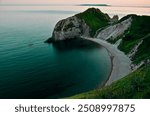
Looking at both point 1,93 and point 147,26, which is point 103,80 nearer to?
point 1,93

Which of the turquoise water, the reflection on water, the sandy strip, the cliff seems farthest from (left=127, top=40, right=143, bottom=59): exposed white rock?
the reflection on water

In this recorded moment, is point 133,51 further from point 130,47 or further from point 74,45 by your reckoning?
point 74,45

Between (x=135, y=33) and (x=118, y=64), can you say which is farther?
(x=135, y=33)

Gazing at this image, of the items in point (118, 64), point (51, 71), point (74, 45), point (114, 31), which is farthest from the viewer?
point (114, 31)

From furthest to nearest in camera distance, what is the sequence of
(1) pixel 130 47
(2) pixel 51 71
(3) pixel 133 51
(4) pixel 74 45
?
(4) pixel 74 45, (1) pixel 130 47, (3) pixel 133 51, (2) pixel 51 71

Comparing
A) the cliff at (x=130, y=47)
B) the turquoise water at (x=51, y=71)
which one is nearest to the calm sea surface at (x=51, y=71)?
the turquoise water at (x=51, y=71)

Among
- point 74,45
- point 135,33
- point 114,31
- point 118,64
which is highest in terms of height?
point 135,33

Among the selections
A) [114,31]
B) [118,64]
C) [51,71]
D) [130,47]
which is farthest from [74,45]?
[51,71]

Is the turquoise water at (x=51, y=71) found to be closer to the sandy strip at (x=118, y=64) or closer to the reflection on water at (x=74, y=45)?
the reflection on water at (x=74, y=45)
